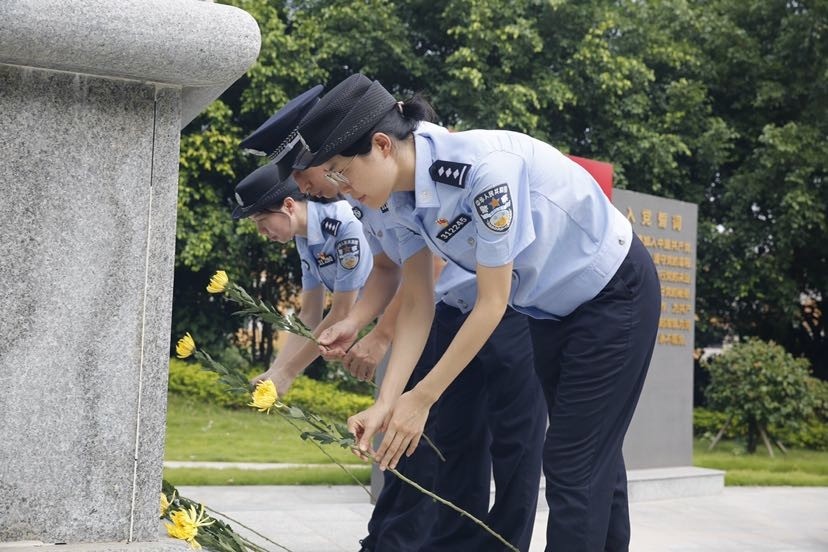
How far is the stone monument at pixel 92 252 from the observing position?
186 centimetres

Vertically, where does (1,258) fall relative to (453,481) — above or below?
above

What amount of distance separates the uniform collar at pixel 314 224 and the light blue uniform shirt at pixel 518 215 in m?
1.29

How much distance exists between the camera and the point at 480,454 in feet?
11.5

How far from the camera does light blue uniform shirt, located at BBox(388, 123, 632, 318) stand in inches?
90.7

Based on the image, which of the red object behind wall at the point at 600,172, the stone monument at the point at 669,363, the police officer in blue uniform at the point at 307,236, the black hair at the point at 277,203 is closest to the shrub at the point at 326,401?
the stone monument at the point at 669,363

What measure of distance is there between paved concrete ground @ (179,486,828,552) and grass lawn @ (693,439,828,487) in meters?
0.68

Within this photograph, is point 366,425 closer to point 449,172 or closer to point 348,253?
point 449,172

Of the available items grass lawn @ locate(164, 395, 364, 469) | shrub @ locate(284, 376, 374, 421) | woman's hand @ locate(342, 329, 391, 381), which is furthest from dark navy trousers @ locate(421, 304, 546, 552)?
shrub @ locate(284, 376, 374, 421)

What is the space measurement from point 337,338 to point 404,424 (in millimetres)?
864

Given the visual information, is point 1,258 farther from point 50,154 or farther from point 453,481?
point 453,481

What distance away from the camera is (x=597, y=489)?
251 cm

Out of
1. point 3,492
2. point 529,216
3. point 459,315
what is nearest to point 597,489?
point 529,216

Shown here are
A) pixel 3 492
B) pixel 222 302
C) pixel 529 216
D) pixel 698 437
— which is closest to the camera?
pixel 3 492

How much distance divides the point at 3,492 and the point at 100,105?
747mm
